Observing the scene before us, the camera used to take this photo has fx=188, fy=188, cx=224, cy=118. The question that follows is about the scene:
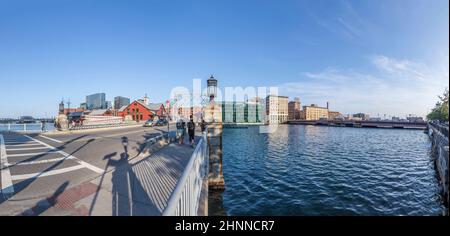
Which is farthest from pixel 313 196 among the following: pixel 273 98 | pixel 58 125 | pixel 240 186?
pixel 273 98

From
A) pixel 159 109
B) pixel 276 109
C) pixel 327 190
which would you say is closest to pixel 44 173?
pixel 327 190

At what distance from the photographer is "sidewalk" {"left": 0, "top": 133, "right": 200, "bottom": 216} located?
4.77m

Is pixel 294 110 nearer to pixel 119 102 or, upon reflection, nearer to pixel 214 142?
pixel 119 102

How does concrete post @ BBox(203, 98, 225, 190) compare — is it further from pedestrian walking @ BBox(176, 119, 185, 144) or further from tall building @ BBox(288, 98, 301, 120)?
tall building @ BBox(288, 98, 301, 120)

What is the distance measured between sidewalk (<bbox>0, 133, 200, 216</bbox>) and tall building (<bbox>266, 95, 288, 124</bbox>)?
414ft

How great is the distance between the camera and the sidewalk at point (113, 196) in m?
4.77

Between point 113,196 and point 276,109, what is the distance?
463 feet

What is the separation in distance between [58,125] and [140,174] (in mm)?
23510

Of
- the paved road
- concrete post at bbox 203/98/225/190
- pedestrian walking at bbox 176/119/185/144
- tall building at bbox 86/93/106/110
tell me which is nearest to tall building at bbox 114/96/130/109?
tall building at bbox 86/93/106/110

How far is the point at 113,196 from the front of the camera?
5.56 metres

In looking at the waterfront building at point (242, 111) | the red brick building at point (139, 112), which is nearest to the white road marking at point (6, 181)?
the red brick building at point (139, 112)

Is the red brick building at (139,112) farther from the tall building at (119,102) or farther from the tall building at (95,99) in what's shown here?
the tall building at (95,99)

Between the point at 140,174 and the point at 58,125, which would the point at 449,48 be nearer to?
the point at 140,174
